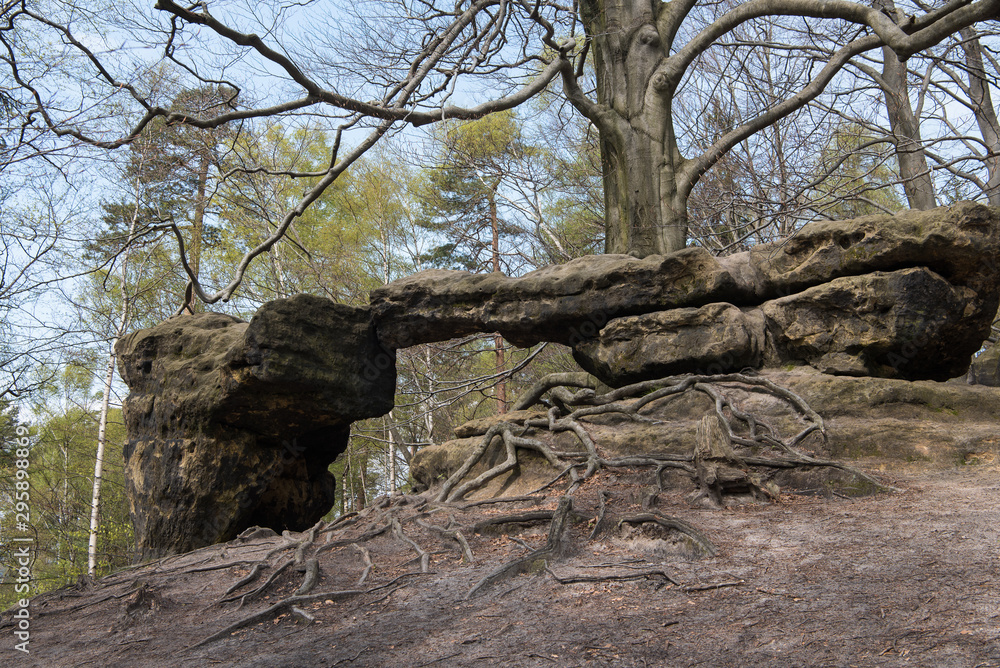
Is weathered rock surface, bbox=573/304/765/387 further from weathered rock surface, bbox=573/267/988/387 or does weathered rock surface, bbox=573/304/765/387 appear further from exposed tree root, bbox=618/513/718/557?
exposed tree root, bbox=618/513/718/557

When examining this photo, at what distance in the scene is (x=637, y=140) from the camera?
29.7ft

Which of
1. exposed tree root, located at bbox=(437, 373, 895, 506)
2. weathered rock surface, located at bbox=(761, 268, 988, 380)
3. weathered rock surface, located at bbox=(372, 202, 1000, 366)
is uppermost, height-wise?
weathered rock surface, located at bbox=(372, 202, 1000, 366)

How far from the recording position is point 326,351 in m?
7.32

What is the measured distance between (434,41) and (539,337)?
406 centimetres

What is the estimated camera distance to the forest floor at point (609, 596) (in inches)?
107

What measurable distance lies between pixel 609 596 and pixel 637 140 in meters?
7.06

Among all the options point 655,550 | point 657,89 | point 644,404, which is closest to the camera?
point 655,550

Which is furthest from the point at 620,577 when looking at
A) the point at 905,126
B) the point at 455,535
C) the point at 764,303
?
the point at 905,126

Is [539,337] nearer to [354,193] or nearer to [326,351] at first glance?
[326,351]

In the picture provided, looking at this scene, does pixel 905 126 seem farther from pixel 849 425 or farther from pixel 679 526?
pixel 679 526

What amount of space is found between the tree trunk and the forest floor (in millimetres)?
4315

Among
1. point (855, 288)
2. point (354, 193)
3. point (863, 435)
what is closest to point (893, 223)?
point (855, 288)

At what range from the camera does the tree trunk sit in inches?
348

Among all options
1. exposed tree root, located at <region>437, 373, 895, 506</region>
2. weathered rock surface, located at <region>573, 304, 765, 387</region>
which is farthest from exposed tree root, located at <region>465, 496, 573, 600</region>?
weathered rock surface, located at <region>573, 304, 765, 387</region>
